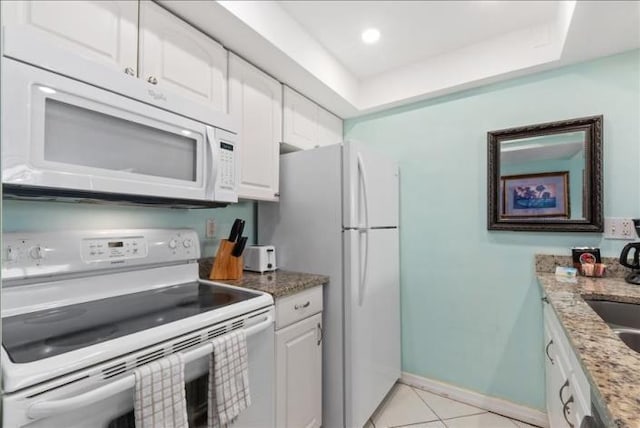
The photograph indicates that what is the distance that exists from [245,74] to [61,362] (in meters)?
1.56

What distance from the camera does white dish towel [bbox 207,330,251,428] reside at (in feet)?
3.41

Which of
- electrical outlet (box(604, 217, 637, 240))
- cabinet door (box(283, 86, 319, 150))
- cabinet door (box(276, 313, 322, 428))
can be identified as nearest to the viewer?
cabinet door (box(276, 313, 322, 428))

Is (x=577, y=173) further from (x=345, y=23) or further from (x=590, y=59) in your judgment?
(x=345, y=23)

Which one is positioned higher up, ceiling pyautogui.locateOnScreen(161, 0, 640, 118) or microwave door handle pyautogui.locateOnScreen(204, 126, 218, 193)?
ceiling pyautogui.locateOnScreen(161, 0, 640, 118)

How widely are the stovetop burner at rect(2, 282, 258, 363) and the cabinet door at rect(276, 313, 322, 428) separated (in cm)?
37

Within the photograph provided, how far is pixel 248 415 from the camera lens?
4.17 ft

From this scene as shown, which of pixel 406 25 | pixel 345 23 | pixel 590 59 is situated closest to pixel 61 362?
pixel 345 23

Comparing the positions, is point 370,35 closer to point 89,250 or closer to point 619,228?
point 619,228

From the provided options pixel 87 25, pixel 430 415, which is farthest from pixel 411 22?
pixel 430 415

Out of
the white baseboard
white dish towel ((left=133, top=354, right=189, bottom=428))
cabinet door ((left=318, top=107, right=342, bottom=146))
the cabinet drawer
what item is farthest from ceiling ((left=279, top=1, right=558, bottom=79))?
the white baseboard

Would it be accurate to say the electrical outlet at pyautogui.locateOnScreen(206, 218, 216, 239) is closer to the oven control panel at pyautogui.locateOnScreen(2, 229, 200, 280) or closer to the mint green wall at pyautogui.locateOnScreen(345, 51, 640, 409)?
the oven control panel at pyautogui.locateOnScreen(2, 229, 200, 280)

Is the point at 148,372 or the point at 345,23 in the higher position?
the point at 345,23

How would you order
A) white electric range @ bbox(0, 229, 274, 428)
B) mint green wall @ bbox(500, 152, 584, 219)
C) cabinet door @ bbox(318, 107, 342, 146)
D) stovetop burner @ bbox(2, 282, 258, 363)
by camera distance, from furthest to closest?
cabinet door @ bbox(318, 107, 342, 146) → mint green wall @ bbox(500, 152, 584, 219) → stovetop burner @ bbox(2, 282, 258, 363) → white electric range @ bbox(0, 229, 274, 428)

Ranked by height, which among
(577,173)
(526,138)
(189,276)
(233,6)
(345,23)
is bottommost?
(189,276)
